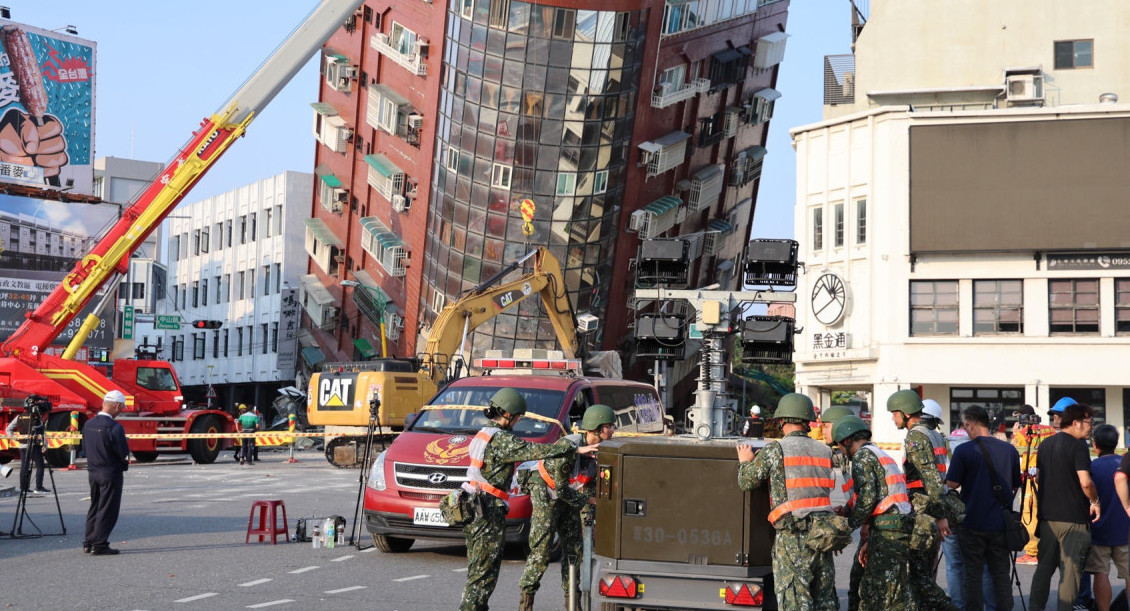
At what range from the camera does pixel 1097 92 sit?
2032 inches

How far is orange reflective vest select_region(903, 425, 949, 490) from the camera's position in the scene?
33.0 feet

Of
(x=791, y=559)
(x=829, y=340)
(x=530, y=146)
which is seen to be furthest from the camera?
(x=530, y=146)

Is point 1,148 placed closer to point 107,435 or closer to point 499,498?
point 107,435

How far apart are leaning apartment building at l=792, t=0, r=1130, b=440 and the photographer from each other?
26.1m

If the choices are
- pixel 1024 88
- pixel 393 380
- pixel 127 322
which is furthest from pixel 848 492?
pixel 127 322

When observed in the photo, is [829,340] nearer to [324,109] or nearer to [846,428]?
[324,109]

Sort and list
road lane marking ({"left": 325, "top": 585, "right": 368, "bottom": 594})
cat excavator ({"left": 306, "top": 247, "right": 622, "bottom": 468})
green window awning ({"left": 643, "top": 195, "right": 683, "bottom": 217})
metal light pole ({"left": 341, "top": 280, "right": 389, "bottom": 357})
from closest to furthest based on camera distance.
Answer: road lane marking ({"left": 325, "top": 585, "right": 368, "bottom": 594}), cat excavator ({"left": 306, "top": 247, "right": 622, "bottom": 468}), green window awning ({"left": 643, "top": 195, "right": 683, "bottom": 217}), metal light pole ({"left": 341, "top": 280, "right": 389, "bottom": 357})

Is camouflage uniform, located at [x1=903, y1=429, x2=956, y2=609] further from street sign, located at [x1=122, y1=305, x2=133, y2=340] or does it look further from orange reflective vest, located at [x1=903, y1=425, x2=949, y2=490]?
street sign, located at [x1=122, y1=305, x2=133, y2=340]

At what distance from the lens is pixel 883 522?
31.1 ft

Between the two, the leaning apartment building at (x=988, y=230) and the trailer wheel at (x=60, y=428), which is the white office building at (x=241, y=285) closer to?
the leaning apartment building at (x=988, y=230)

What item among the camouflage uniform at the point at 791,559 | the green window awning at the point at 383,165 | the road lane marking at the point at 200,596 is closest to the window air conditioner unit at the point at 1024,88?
the green window awning at the point at 383,165

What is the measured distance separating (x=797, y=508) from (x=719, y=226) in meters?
59.5

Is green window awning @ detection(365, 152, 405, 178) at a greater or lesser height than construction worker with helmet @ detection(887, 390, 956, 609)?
greater

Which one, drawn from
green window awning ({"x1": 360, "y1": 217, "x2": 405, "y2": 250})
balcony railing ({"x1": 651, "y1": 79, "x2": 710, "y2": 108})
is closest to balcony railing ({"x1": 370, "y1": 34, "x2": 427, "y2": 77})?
green window awning ({"x1": 360, "y1": 217, "x2": 405, "y2": 250})
